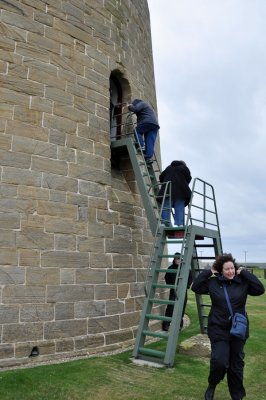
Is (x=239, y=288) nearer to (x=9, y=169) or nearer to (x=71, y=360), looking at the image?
(x=71, y=360)

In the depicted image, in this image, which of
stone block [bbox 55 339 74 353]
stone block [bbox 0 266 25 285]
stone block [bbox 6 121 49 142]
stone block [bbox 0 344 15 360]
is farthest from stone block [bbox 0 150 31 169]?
stone block [bbox 55 339 74 353]

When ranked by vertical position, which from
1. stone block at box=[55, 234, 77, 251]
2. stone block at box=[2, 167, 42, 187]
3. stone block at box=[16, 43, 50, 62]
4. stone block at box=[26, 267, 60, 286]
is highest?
stone block at box=[16, 43, 50, 62]

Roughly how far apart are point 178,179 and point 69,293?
270 cm

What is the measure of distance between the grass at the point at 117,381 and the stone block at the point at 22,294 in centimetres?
94

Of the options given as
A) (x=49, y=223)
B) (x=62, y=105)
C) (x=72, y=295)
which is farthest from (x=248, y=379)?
(x=62, y=105)

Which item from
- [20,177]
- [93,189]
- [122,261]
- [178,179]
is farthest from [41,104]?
[122,261]

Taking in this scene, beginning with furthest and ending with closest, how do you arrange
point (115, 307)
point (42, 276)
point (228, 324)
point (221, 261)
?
point (115, 307) → point (42, 276) → point (221, 261) → point (228, 324)

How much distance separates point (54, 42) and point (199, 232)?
13.3 feet

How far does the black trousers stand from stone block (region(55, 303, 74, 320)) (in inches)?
108

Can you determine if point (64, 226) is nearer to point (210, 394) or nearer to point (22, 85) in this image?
point (22, 85)

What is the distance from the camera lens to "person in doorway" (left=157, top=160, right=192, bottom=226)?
7.28m

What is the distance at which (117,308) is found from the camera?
281 inches

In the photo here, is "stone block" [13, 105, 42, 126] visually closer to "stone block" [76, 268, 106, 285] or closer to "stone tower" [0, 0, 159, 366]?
"stone tower" [0, 0, 159, 366]

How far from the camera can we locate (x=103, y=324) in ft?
22.5
